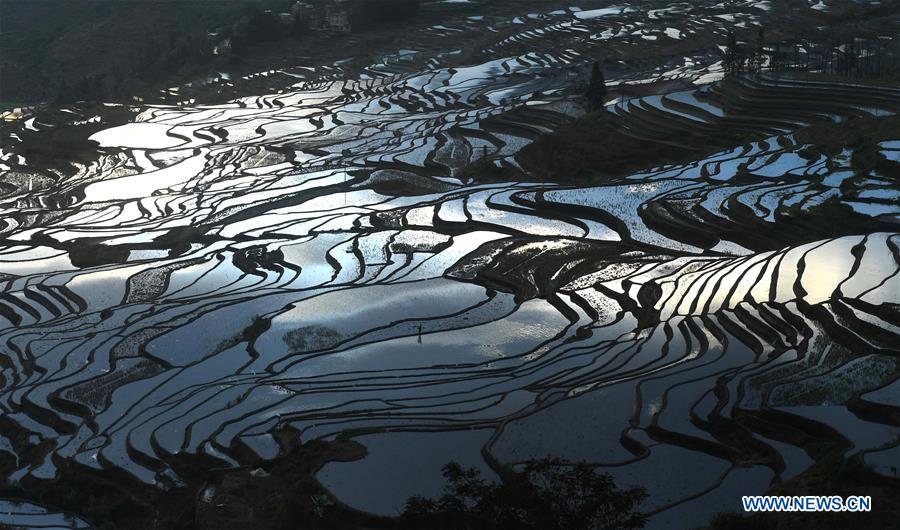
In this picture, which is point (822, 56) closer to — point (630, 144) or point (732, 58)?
point (732, 58)

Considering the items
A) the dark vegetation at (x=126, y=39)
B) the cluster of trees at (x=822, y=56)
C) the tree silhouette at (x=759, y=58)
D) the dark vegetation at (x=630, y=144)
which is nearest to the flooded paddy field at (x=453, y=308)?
the dark vegetation at (x=630, y=144)

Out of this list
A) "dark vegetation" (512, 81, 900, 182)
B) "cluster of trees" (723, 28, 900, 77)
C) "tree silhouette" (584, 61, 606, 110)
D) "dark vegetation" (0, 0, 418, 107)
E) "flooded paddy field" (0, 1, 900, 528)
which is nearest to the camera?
"flooded paddy field" (0, 1, 900, 528)

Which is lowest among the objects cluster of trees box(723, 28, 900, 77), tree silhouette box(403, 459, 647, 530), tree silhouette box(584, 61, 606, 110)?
cluster of trees box(723, 28, 900, 77)

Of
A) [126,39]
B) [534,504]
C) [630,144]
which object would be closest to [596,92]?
[630,144]

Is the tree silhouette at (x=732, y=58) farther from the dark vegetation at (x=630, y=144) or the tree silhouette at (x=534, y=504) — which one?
the tree silhouette at (x=534, y=504)

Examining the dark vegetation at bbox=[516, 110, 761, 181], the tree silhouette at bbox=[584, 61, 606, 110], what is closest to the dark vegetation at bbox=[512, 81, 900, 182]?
the dark vegetation at bbox=[516, 110, 761, 181]

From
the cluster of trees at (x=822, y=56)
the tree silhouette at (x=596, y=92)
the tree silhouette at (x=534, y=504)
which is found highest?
the tree silhouette at (x=534, y=504)

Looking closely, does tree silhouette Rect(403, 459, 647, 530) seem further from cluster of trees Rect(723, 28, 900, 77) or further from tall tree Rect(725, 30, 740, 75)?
tall tree Rect(725, 30, 740, 75)

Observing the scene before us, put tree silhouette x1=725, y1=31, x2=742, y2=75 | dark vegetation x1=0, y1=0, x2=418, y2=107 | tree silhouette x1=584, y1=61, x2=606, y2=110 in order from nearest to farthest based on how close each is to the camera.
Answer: tree silhouette x1=584, y1=61, x2=606, y2=110 < tree silhouette x1=725, y1=31, x2=742, y2=75 < dark vegetation x1=0, y1=0, x2=418, y2=107
